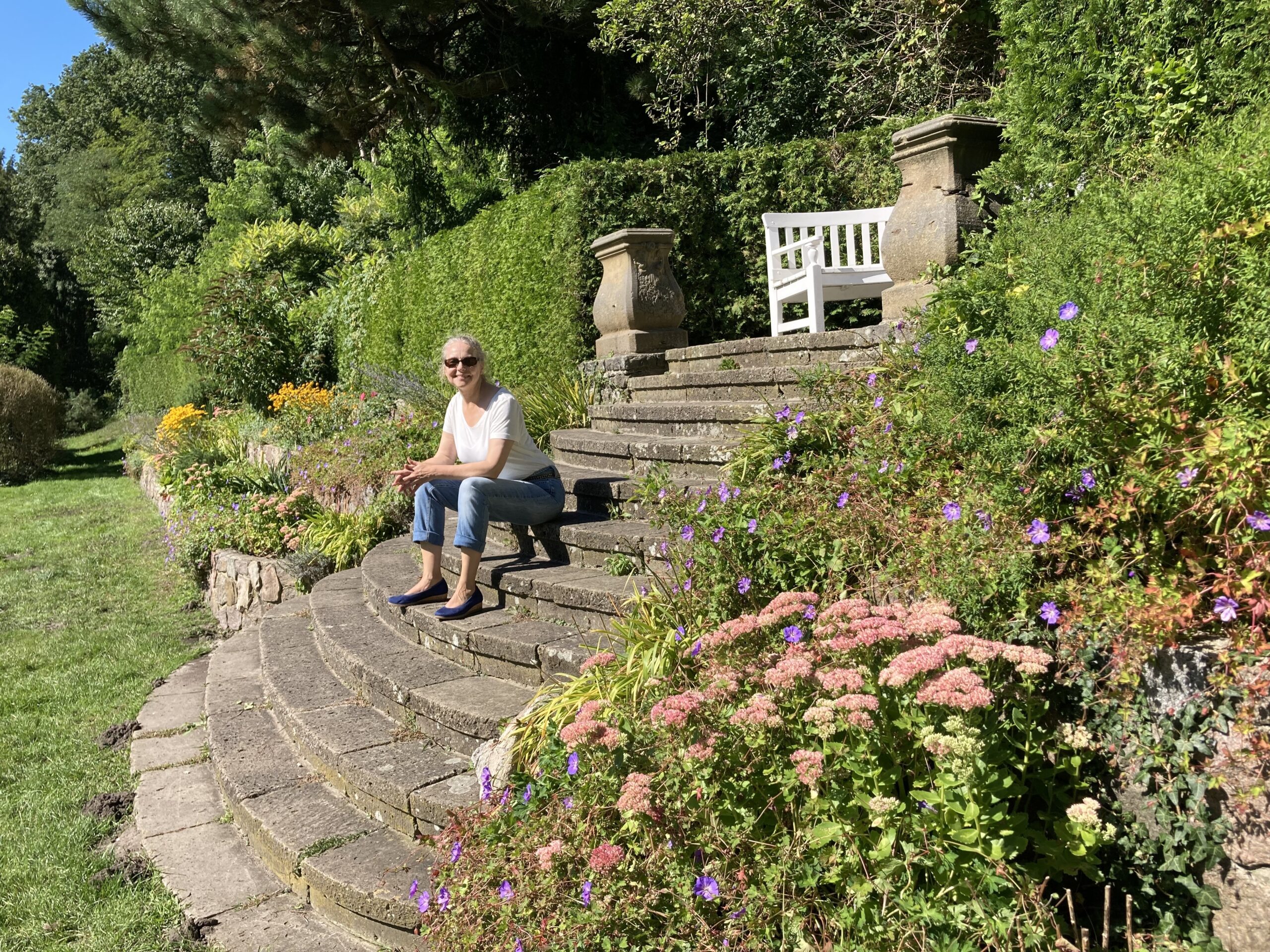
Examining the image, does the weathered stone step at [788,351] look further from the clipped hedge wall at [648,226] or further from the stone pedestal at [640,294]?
the clipped hedge wall at [648,226]

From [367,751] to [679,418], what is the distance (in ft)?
8.60

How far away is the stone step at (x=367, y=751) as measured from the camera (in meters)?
2.97

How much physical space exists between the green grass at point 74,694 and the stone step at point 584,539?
2.10m

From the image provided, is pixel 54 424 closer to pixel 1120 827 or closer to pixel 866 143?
pixel 866 143

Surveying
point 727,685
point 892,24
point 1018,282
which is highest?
point 892,24

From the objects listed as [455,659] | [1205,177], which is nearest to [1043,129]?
[1205,177]

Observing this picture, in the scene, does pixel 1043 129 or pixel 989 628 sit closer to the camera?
pixel 989 628

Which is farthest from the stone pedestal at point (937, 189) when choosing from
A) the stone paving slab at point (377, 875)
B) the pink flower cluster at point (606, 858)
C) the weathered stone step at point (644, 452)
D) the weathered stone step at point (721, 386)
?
the stone paving slab at point (377, 875)

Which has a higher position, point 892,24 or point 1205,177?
point 892,24

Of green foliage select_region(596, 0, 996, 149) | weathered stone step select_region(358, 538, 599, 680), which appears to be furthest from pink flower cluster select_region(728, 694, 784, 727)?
green foliage select_region(596, 0, 996, 149)

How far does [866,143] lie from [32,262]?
26707 millimetres

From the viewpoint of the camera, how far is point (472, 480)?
13.5 feet

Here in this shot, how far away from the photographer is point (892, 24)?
8789 millimetres

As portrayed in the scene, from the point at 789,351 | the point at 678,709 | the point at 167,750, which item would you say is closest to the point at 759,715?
the point at 678,709
